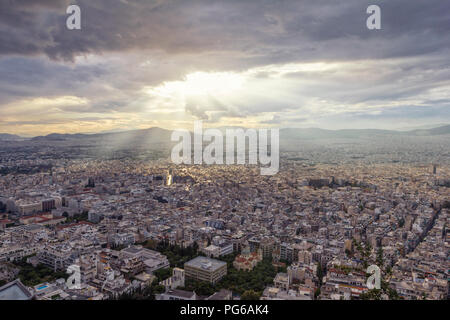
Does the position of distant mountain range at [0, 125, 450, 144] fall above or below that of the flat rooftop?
above

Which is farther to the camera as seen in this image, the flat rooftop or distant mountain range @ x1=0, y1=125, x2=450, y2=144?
distant mountain range @ x1=0, y1=125, x2=450, y2=144

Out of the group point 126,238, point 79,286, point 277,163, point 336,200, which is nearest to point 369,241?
point 336,200

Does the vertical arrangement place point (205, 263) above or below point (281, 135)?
below

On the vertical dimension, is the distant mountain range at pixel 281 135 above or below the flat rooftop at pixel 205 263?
above

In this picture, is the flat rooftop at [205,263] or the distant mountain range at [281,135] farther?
the distant mountain range at [281,135]

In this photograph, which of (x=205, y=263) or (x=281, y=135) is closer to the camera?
(x=205, y=263)
